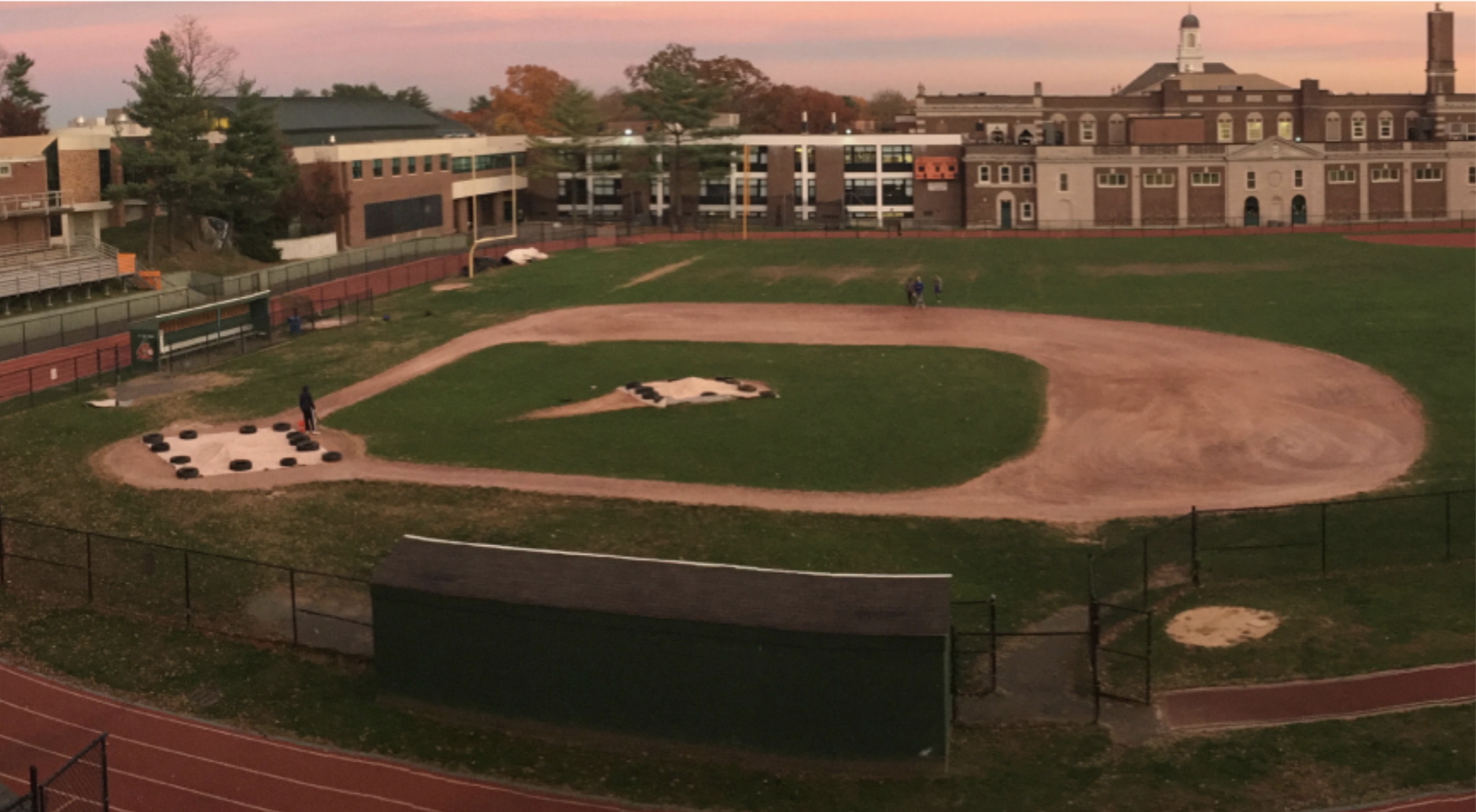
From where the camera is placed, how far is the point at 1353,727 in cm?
2478

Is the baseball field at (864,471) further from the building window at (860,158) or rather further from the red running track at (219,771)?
the building window at (860,158)

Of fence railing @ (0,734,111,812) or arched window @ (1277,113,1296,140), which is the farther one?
arched window @ (1277,113,1296,140)

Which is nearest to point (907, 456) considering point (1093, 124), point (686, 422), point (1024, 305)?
point (686, 422)

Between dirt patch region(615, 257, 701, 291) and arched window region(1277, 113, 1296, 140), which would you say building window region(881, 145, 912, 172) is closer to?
dirt patch region(615, 257, 701, 291)

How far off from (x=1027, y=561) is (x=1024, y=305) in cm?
4105

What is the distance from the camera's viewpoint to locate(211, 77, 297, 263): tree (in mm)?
92688

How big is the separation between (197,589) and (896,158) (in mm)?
98259

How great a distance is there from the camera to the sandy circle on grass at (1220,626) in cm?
2905

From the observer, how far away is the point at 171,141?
8762cm

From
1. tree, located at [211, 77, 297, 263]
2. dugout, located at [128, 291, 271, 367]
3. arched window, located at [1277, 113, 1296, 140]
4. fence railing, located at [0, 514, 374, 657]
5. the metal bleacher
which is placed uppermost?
arched window, located at [1277, 113, 1296, 140]

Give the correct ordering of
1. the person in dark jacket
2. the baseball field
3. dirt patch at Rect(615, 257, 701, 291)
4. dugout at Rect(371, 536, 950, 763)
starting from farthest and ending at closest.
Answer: dirt patch at Rect(615, 257, 701, 291) < the person in dark jacket < the baseball field < dugout at Rect(371, 536, 950, 763)

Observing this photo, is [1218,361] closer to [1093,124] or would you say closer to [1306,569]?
[1306,569]

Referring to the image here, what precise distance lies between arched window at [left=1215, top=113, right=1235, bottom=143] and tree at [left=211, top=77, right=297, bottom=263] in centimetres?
8004

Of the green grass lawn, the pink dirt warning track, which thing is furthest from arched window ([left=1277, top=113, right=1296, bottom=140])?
the green grass lawn
